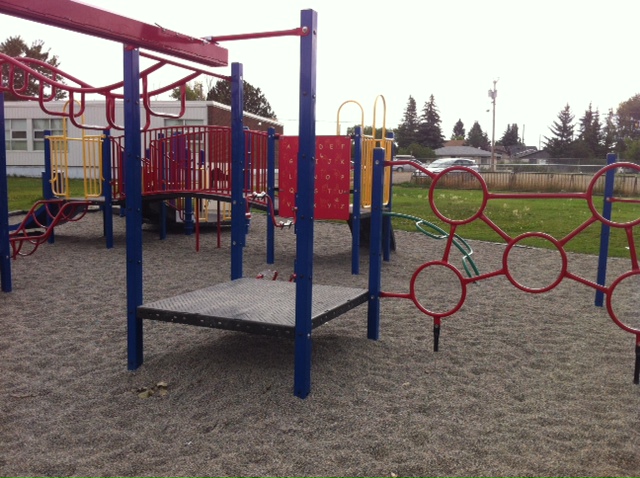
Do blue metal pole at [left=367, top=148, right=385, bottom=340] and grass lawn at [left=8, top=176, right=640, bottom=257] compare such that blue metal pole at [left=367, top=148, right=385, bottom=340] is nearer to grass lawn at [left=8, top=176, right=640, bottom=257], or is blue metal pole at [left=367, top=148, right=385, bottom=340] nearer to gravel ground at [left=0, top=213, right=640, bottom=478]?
gravel ground at [left=0, top=213, right=640, bottom=478]

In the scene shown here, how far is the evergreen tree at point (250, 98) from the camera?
170 feet

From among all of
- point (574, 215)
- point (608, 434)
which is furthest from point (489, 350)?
point (574, 215)

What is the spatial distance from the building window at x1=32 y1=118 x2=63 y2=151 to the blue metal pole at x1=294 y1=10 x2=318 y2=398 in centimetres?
2900

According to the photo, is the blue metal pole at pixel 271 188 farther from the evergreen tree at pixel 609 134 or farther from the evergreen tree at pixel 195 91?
the evergreen tree at pixel 609 134

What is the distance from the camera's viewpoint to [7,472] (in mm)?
2701

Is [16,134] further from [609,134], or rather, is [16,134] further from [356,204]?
[609,134]

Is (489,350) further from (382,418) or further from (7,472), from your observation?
(7,472)

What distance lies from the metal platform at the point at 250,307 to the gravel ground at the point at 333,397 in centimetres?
33

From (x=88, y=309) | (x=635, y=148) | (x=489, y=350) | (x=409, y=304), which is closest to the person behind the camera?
(x=489, y=350)

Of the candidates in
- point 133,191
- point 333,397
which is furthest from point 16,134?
point 333,397

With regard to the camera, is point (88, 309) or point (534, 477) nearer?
point (534, 477)

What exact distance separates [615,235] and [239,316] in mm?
9898

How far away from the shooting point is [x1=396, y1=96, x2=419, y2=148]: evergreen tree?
8169cm

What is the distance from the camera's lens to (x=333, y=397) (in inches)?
139
